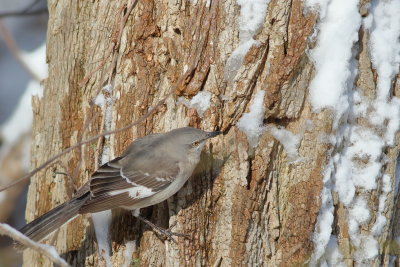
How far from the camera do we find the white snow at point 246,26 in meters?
3.96

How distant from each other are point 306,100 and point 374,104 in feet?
1.61

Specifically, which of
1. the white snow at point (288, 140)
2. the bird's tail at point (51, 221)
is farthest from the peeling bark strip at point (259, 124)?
the bird's tail at point (51, 221)

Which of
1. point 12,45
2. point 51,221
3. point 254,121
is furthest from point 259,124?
point 12,45

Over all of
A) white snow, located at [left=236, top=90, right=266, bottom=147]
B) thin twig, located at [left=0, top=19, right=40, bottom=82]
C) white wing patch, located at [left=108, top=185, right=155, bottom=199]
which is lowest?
white wing patch, located at [left=108, top=185, right=155, bottom=199]

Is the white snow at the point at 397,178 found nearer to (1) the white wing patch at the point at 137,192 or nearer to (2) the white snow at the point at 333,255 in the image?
(2) the white snow at the point at 333,255

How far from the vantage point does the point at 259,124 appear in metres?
4.02

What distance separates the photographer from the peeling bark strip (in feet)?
13.0

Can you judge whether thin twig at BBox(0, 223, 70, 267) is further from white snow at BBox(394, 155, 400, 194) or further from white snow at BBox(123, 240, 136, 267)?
white snow at BBox(394, 155, 400, 194)

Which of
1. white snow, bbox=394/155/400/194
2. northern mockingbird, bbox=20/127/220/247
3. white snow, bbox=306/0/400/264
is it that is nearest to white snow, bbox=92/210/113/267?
northern mockingbird, bbox=20/127/220/247

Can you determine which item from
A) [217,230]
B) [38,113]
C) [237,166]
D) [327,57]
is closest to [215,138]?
[237,166]

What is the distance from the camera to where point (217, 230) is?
4.10 m

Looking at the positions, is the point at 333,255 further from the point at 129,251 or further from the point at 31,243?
the point at 31,243

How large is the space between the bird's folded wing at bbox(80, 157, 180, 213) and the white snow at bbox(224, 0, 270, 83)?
82 centimetres

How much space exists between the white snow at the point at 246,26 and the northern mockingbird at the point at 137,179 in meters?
0.49
